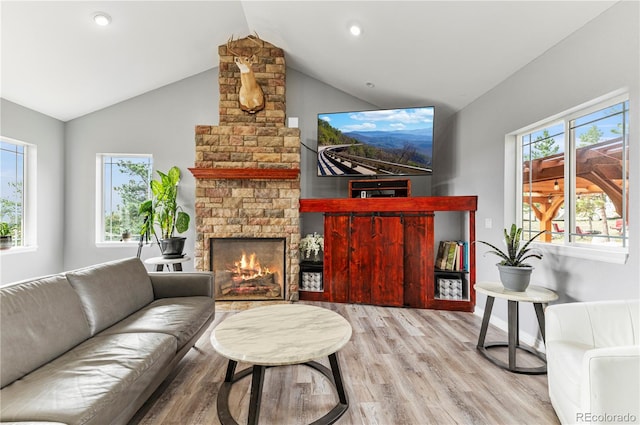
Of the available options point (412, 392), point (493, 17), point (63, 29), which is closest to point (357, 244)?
point (412, 392)

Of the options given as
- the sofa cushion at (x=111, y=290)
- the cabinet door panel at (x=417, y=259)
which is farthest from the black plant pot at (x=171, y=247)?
the cabinet door panel at (x=417, y=259)

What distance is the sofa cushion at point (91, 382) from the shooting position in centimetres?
106

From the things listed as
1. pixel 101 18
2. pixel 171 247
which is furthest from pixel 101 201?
pixel 101 18

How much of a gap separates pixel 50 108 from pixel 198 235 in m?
2.58

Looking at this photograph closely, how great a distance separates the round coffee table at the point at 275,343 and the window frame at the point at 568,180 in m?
1.79

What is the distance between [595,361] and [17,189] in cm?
554

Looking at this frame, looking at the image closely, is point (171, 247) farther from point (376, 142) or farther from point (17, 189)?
point (376, 142)

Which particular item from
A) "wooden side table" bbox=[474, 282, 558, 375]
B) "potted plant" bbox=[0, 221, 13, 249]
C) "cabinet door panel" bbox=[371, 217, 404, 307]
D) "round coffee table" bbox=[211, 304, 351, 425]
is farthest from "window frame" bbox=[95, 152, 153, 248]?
"wooden side table" bbox=[474, 282, 558, 375]

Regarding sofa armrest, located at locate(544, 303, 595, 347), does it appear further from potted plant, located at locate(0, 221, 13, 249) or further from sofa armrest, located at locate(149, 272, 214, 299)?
potted plant, located at locate(0, 221, 13, 249)

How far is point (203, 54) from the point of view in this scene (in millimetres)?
3869

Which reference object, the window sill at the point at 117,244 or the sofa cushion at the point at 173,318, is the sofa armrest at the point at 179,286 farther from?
the window sill at the point at 117,244

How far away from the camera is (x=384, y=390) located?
6.08 ft

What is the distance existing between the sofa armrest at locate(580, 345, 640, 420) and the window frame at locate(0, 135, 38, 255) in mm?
5354

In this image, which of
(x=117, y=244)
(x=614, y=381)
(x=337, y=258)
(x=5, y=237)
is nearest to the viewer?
(x=614, y=381)
